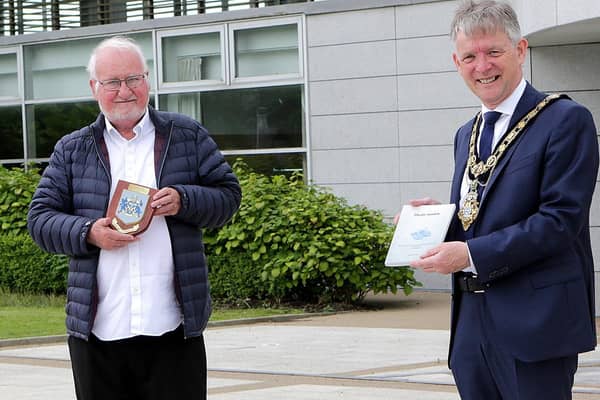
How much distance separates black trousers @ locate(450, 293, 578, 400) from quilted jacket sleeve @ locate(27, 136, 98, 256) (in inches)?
57.9

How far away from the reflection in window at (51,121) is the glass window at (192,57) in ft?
5.33

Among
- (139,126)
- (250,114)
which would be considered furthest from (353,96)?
(139,126)

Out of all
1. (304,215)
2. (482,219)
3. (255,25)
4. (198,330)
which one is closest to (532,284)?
(482,219)

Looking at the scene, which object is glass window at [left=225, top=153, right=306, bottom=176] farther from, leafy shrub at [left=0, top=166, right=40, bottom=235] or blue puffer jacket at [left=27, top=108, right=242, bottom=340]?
blue puffer jacket at [left=27, top=108, right=242, bottom=340]

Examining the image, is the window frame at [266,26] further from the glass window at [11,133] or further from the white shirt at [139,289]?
the white shirt at [139,289]

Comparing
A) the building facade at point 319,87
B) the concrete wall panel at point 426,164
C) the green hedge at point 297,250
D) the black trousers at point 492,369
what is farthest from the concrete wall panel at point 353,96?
the black trousers at point 492,369

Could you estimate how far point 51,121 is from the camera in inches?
863

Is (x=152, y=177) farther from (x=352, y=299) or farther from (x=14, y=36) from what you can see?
(x=14, y=36)

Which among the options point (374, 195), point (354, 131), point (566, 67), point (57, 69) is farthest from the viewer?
point (57, 69)

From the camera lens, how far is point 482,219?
12.4 ft

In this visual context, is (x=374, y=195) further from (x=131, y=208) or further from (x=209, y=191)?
(x=131, y=208)

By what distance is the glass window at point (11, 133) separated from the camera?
878 inches

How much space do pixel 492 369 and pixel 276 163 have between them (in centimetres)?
1606

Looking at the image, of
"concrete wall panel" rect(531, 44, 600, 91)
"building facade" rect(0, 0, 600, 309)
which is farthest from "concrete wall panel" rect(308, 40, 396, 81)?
"concrete wall panel" rect(531, 44, 600, 91)
